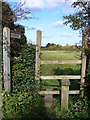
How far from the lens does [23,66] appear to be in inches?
111

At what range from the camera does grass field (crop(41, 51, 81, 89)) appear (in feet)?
9.48

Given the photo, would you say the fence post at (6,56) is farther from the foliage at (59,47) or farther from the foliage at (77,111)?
the foliage at (77,111)

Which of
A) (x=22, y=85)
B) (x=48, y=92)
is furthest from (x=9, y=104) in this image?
(x=48, y=92)

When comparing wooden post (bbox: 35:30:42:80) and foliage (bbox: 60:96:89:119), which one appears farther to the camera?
wooden post (bbox: 35:30:42:80)

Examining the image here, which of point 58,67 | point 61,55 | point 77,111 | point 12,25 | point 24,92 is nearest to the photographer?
point 77,111

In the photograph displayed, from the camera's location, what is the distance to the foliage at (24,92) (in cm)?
257

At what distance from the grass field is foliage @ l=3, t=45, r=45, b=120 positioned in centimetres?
29

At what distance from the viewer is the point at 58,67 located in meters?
3.66

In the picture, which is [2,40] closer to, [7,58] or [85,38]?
[7,58]

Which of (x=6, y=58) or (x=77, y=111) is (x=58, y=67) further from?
(x=6, y=58)

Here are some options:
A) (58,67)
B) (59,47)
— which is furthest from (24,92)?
(58,67)

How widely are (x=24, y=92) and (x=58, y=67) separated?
49.6 inches

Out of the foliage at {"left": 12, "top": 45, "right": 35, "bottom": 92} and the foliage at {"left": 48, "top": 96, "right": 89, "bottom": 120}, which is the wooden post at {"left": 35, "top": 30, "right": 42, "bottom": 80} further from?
the foliage at {"left": 48, "top": 96, "right": 89, "bottom": 120}

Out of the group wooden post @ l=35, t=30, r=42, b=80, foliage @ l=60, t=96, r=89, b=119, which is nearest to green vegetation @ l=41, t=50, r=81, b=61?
wooden post @ l=35, t=30, r=42, b=80
